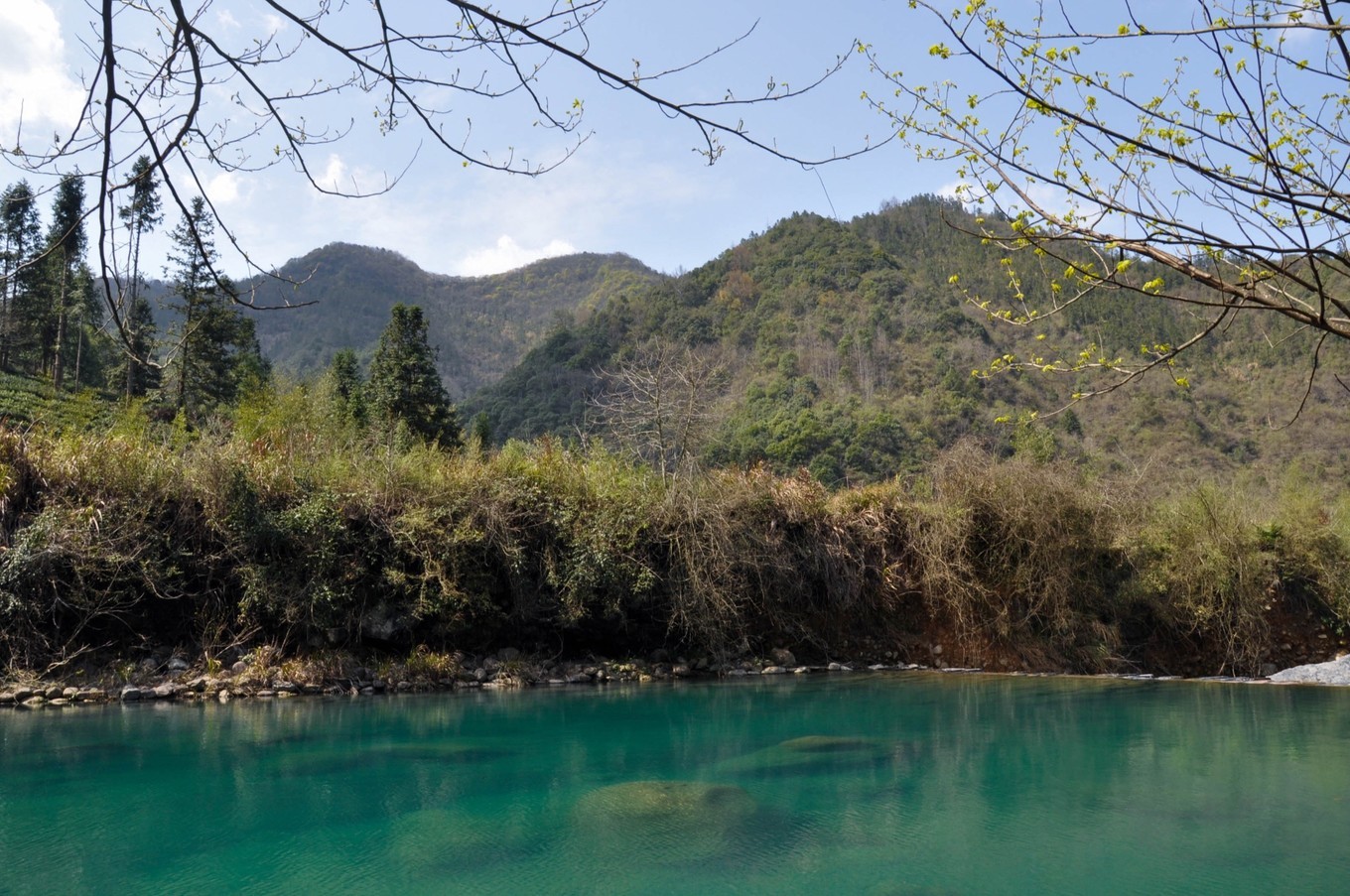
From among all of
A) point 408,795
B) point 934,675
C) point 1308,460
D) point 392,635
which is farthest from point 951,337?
point 408,795

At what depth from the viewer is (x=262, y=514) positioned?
10.1 metres

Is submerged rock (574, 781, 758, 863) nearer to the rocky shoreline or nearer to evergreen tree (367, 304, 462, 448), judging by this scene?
the rocky shoreline

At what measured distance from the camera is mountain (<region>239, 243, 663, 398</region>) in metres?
76.8

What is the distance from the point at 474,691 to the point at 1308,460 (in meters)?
28.2

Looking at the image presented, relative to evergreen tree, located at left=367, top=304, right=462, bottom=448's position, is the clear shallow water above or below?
below

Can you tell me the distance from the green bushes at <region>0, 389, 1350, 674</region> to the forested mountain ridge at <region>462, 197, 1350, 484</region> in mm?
7072

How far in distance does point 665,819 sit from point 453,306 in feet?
305

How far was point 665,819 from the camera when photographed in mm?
4812

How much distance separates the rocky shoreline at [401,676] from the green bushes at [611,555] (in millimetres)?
357

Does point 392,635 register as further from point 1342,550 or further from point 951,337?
point 951,337

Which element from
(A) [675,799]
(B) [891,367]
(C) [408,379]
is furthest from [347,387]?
(A) [675,799]

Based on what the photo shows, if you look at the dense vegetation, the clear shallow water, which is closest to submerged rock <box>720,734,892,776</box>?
the clear shallow water

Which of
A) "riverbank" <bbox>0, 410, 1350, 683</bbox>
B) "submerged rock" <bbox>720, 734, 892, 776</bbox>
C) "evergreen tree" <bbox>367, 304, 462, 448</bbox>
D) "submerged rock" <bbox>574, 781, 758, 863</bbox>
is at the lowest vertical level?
"submerged rock" <bbox>720, 734, 892, 776</bbox>

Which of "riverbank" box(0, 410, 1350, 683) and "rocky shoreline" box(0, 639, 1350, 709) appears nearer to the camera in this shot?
"rocky shoreline" box(0, 639, 1350, 709)
